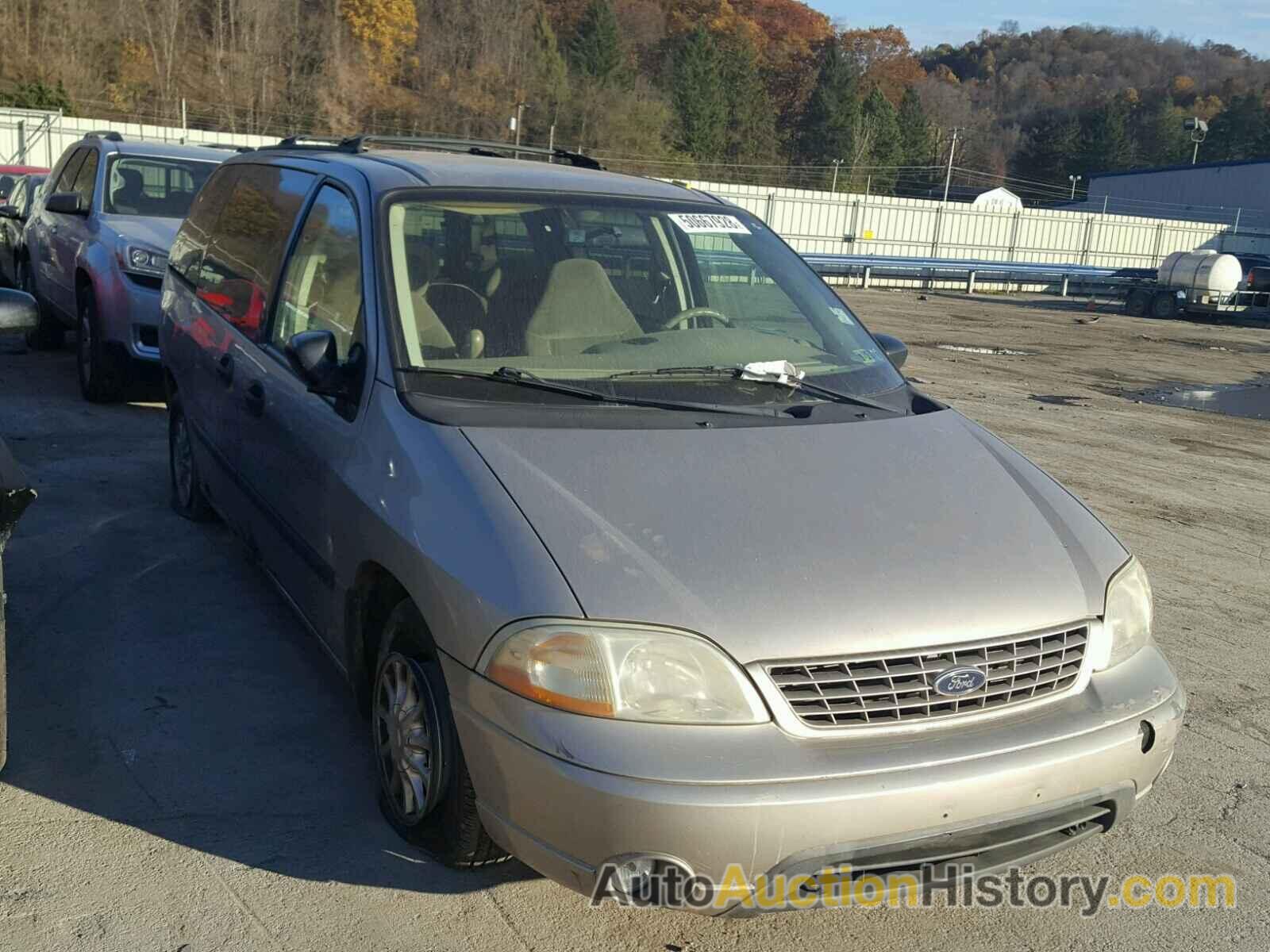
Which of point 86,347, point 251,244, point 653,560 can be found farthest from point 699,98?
point 653,560

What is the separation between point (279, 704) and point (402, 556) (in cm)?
137

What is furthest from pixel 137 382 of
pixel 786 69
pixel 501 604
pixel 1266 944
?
pixel 786 69

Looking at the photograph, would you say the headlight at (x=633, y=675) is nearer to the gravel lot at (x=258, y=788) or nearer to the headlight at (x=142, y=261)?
the gravel lot at (x=258, y=788)

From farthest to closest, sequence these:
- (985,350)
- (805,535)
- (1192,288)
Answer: (1192,288), (985,350), (805,535)

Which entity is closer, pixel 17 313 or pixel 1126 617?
pixel 1126 617

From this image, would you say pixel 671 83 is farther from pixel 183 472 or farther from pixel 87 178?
pixel 183 472

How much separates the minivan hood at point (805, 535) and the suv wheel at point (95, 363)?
20.1ft

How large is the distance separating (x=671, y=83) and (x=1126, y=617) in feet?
283

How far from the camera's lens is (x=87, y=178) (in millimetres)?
9516

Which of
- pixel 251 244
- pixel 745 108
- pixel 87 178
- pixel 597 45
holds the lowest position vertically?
pixel 251 244

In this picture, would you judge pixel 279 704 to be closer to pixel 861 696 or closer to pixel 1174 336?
pixel 861 696

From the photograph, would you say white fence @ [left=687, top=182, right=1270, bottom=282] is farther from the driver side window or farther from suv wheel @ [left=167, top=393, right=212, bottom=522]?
the driver side window

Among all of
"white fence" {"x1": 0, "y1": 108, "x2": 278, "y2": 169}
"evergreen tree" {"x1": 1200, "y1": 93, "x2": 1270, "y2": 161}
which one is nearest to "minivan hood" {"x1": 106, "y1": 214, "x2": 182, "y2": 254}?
"white fence" {"x1": 0, "y1": 108, "x2": 278, "y2": 169}

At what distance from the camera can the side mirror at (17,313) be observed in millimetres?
3818
